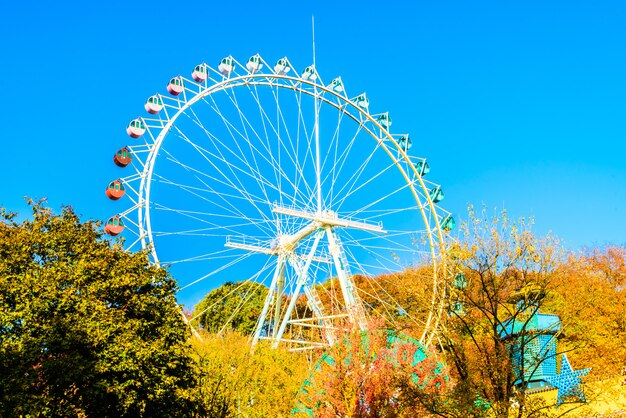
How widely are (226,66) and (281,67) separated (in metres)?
2.97

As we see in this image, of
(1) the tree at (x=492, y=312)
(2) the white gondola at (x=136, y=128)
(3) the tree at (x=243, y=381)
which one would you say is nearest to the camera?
(1) the tree at (x=492, y=312)

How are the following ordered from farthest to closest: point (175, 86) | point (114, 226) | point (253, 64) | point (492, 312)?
1. point (253, 64)
2. point (175, 86)
3. point (114, 226)
4. point (492, 312)

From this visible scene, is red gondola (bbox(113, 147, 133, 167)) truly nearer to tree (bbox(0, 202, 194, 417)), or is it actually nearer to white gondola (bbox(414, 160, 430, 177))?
tree (bbox(0, 202, 194, 417))

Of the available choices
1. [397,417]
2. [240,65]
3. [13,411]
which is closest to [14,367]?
[13,411]

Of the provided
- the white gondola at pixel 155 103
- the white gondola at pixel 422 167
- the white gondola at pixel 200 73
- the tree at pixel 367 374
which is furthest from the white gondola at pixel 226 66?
the tree at pixel 367 374

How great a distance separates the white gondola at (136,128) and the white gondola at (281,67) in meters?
7.18

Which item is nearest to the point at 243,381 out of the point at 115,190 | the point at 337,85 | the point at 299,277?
the point at 299,277

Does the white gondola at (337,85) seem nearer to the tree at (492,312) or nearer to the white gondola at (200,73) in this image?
the white gondola at (200,73)

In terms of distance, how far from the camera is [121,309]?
53.2 ft

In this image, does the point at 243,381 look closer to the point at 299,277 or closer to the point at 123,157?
the point at 299,277

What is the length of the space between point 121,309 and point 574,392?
433 inches

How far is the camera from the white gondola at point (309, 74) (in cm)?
3112

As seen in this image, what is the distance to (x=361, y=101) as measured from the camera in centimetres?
3284

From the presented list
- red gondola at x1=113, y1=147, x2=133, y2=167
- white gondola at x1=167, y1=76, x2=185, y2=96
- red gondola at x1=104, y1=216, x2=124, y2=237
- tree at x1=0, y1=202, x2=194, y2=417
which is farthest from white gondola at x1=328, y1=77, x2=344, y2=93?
tree at x1=0, y1=202, x2=194, y2=417
